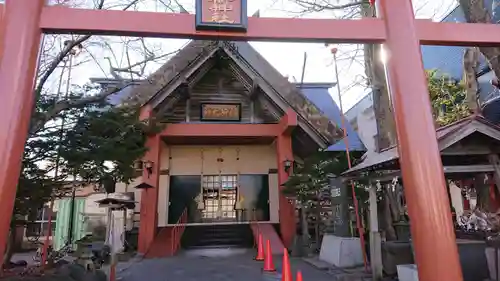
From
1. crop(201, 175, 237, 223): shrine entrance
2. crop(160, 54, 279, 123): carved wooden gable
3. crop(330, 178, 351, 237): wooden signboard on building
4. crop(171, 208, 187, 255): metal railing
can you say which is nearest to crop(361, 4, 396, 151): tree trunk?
crop(330, 178, 351, 237): wooden signboard on building

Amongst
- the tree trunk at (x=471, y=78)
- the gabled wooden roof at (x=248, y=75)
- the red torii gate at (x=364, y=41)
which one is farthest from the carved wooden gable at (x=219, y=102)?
the red torii gate at (x=364, y=41)

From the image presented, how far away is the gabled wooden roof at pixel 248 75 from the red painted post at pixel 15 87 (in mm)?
7176

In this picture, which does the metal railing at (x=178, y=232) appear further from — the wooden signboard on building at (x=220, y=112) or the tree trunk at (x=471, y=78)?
the tree trunk at (x=471, y=78)

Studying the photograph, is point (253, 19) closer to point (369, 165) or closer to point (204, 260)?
point (369, 165)

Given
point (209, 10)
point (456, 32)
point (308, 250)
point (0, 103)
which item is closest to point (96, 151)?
point (0, 103)

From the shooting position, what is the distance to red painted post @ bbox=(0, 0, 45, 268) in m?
3.57

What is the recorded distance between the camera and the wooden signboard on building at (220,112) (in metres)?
12.8

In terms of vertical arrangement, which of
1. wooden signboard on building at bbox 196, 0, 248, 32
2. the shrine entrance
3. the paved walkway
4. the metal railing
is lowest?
the paved walkway

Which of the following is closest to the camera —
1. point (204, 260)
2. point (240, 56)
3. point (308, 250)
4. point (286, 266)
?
point (286, 266)

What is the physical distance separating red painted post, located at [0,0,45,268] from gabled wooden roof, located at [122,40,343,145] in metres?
7.18

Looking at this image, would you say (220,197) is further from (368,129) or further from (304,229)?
(368,129)

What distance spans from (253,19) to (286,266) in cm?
341

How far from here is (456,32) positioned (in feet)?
14.0

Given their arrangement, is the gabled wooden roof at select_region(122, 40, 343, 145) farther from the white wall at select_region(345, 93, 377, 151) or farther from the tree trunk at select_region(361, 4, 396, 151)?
the tree trunk at select_region(361, 4, 396, 151)
